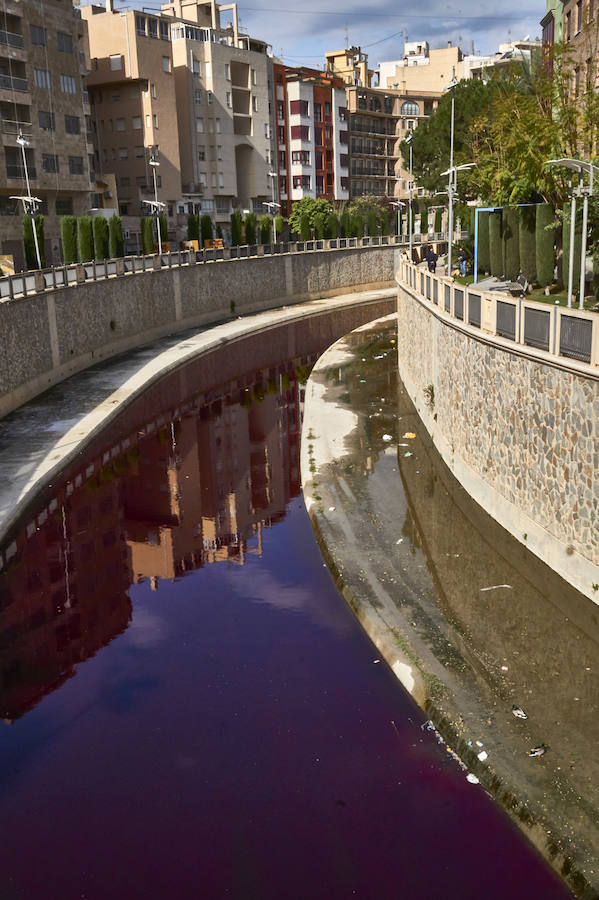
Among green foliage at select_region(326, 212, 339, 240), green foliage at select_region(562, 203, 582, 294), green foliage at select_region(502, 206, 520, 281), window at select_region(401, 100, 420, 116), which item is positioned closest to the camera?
green foliage at select_region(562, 203, 582, 294)

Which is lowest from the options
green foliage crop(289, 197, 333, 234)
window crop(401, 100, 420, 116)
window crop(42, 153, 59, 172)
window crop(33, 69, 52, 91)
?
green foliage crop(289, 197, 333, 234)

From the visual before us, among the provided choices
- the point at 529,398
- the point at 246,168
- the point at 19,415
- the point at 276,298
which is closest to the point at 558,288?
the point at 529,398

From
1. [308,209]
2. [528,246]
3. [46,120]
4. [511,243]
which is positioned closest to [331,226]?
[308,209]

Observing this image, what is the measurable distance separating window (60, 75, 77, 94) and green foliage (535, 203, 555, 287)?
43.8m

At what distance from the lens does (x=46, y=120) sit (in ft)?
202

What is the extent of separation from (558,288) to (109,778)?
26.3m

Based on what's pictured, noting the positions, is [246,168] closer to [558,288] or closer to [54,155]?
[54,155]

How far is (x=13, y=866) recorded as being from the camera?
10664mm

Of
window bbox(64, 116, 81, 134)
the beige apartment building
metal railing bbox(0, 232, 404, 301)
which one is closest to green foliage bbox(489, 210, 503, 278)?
metal railing bbox(0, 232, 404, 301)

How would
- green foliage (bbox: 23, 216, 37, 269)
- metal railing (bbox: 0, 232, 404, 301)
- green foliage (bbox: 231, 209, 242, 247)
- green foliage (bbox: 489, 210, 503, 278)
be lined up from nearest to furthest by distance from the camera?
metal railing (bbox: 0, 232, 404, 301) → green foliage (bbox: 489, 210, 503, 278) → green foliage (bbox: 23, 216, 37, 269) → green foliage (bbox: 231, 209, 242, 247)

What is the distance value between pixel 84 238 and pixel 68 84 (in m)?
22.1

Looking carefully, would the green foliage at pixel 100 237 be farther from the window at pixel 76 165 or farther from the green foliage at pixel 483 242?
the green foliage at pixel 483 242

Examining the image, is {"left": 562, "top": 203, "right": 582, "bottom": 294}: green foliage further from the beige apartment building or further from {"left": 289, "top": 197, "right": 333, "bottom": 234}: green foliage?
{"left": 289, "top": 197, "right": 333, "bottom": 234}: green foliage

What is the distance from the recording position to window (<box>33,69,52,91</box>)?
60.3 metres
